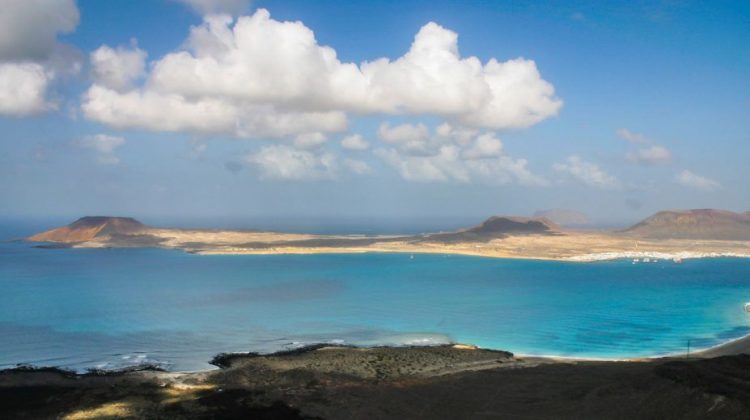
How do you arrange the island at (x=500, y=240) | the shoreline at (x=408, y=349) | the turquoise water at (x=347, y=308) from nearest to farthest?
the shoreline at (x=408, y=349) → the turquoise water at (x=347, y=308) → the island at (x=500, y=240)

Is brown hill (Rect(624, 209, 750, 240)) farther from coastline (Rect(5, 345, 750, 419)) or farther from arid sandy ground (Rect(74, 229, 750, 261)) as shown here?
coastline (Rect(5, 345, 750, 419))

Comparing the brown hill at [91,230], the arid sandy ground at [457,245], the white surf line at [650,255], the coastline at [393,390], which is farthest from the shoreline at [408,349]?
the brown hill at [91,230]

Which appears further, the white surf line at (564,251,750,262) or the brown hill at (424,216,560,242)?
the brown hill at (424,216,560,242)

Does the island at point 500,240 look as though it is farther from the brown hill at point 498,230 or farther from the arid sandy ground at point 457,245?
the brown hill at point 498,230

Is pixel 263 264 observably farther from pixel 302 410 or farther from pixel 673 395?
pixel 673 395

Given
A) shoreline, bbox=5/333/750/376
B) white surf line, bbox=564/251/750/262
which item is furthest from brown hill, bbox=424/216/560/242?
shoreline, bbox=5/333/750/376

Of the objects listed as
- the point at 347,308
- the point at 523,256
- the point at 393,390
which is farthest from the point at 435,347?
the point at 523,256
